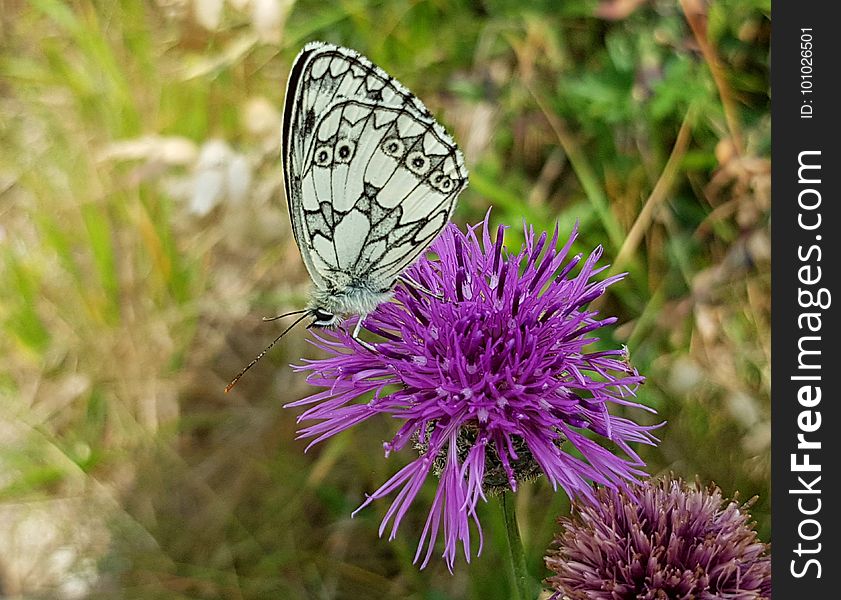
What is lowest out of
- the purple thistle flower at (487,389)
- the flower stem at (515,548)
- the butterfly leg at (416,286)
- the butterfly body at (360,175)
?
the flower stem at (515,548)

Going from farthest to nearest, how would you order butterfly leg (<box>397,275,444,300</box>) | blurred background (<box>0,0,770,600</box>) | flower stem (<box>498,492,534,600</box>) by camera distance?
1. blurred background (<box>0,0,770,600</box>)
2. butterfly leg (<box>397,275,444,300</box>)
3. flower stem (<box>498,492,534,600</box>)

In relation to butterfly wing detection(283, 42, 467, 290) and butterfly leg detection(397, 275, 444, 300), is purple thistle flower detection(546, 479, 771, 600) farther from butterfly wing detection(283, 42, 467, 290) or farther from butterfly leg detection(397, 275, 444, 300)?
butterfly wing detection(283, 42, 467, 290)

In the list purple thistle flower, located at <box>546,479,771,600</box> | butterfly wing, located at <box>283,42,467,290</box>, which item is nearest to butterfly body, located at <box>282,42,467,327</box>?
butterfly wing, located at <box>283,42,467,290</box>

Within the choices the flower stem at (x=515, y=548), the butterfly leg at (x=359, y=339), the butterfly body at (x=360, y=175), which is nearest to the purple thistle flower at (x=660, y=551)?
the flower stem at (x=515, y=548)

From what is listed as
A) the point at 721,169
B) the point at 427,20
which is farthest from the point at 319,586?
the point at 427,20

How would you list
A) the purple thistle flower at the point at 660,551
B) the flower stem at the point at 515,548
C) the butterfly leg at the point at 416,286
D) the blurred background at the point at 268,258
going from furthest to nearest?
the blurred background at the point at 268,258
the butterfly leg at the point at 416,286
the flower stem at the point at 515,548
the purple thistle flower at the point at 660,551

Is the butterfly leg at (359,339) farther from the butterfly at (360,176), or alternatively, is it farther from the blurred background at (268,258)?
the blurred background at (268,258)

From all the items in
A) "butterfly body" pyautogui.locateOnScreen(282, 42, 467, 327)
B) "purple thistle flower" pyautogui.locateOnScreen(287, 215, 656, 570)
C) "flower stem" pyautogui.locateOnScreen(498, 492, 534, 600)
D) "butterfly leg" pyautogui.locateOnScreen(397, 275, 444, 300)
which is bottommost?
"flower stem" pyautogui.locateOnScreen(498, 492, 534, 600)

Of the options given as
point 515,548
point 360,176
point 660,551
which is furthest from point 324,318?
point 660,551
